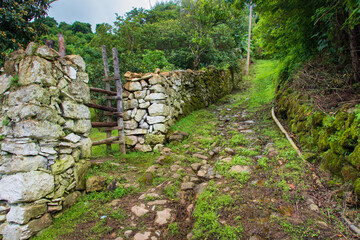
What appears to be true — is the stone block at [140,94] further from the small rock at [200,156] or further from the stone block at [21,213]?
the stone block at [21,213]

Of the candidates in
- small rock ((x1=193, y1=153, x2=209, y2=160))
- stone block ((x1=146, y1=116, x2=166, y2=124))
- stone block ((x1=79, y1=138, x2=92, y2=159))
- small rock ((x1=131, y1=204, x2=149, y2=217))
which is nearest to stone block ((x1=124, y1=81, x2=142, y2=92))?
stone block ((x1=146, y1=116, x2=166, y2=124))

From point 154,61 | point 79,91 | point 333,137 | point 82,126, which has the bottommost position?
point 333,137

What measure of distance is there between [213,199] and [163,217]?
0.76 metres

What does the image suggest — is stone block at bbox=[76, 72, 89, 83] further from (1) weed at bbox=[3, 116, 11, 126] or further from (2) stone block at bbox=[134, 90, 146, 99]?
(2) stone block at bbox=[134, 90, 146, 99]

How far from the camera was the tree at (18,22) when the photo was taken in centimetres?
Answer: 471

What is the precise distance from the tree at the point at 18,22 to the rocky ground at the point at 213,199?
12.4ft

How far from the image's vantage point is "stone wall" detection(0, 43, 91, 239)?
2398mm

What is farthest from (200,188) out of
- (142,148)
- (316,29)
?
(316,29)

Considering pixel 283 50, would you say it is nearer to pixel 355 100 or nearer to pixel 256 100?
pixel 256 100

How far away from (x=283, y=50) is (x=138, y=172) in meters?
5.99

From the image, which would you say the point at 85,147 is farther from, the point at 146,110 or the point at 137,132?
the point at 146,110

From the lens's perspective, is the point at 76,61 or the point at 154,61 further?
the point at 154,61

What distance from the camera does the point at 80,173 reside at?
3250mm

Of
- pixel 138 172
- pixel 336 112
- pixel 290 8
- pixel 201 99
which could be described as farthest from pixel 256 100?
pixel 138 172
